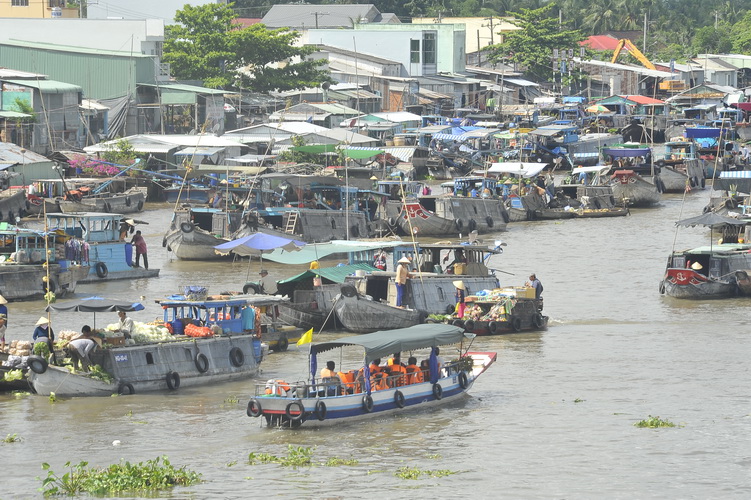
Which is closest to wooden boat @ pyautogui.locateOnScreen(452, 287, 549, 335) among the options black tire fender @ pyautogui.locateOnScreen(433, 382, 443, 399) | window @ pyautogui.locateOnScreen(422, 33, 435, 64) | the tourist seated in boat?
black tire fender @ pyautogui.locateOnScreen(433, 382, 443, 399)

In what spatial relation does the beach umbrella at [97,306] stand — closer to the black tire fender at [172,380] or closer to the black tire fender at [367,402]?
the black tire fender at [172,380]

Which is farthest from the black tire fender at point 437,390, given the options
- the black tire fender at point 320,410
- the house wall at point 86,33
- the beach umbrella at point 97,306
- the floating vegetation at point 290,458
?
the house wall at point 86,33

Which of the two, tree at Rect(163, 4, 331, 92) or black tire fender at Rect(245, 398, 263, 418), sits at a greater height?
tree at Rect(163, 4, 331, 92)

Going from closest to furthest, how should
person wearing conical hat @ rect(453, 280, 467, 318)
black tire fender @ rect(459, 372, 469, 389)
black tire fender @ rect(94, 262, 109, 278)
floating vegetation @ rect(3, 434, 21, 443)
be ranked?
floating vegetation @ rect(3, 434, 21, 443), black tire fender @ rect(459, 372, 469, 389), person wearing conical hat @ rect(453, 280, 467, 318), black tire fender @ rect(94, 262, 109, 278)

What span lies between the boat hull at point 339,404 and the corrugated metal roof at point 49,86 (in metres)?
35.1

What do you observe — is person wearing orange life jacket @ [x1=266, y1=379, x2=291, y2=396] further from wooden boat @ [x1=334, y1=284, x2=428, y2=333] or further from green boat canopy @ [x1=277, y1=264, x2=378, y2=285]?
green boat canopy @ [x1=277, y1=264, x2=378, y2=285]

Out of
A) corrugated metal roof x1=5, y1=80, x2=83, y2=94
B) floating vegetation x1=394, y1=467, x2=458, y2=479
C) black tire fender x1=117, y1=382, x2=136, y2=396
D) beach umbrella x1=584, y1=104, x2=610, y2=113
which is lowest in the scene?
floating vegetation x1=394, y1=467, x2=458, y2=479

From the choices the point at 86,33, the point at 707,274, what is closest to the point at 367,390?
the point at 707,274

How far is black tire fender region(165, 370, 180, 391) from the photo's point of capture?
78.6 feet

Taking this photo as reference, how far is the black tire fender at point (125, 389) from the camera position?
23484mm

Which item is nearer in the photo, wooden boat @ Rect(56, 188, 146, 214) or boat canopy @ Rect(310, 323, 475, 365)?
boat canopy @ Rect(310, 323, 475, 365)

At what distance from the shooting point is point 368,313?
1137 inches

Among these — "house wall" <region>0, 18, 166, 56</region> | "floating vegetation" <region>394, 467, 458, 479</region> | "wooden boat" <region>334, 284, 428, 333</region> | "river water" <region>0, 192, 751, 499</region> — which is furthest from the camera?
"house wall" <region>0, 18, 166, 56</region>

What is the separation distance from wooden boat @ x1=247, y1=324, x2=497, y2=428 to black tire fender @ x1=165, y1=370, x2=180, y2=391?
1.49 metres
